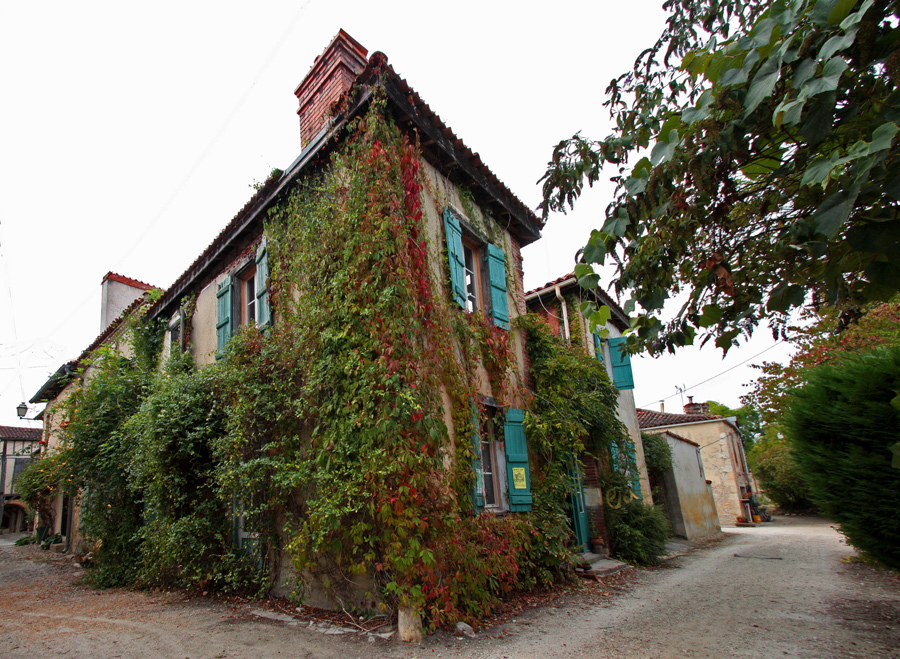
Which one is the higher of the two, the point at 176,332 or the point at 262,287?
the point at 176,332

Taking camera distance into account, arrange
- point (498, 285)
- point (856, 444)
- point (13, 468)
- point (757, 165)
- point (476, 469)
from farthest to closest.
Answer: point (13, 468) → point (498, 285) → point (476, 469) → point (856, 444) → point (757, 165)

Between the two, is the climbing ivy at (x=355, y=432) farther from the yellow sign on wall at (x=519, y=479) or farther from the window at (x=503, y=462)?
the yellow sign on wall at (x=519, y=479)

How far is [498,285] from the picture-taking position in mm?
7992

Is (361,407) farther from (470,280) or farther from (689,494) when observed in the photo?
(689,494)

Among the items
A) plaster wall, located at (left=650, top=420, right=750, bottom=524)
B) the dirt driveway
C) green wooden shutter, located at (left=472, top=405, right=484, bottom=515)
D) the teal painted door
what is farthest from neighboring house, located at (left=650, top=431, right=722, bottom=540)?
green wooden shutter, located at (left=472, top=405, right=484, bottom=515)

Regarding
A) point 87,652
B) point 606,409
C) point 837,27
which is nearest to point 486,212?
point 606,409

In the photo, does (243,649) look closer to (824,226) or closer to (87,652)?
(87,652)

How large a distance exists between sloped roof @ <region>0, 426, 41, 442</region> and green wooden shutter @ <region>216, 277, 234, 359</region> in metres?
21.4

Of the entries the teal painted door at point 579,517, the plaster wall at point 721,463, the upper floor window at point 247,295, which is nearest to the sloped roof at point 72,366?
the upper floor window at point 247,295

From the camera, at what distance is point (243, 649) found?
435 cm

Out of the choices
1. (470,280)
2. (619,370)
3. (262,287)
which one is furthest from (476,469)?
(619,370)

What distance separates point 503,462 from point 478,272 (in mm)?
2912

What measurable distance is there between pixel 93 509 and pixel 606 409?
345 inches

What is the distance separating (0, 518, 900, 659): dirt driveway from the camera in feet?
14.0
